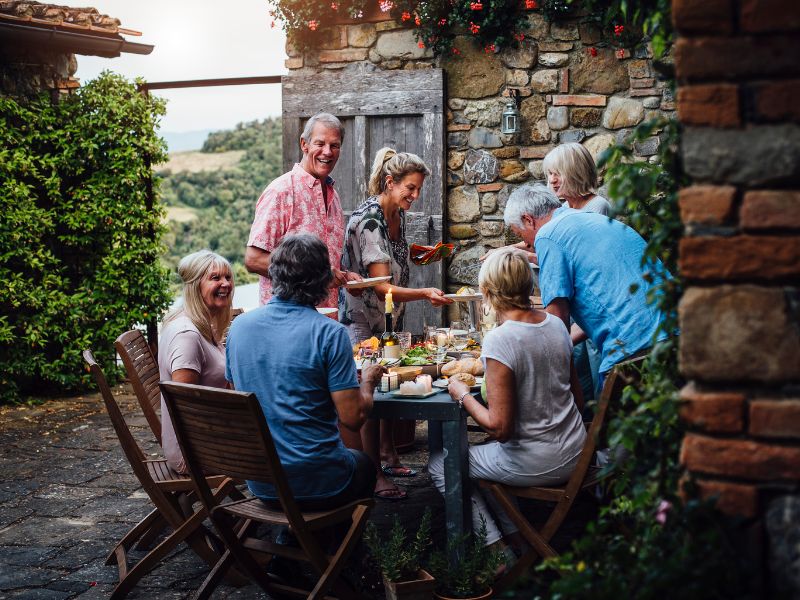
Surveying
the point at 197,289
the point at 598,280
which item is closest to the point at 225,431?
the point at 197,289

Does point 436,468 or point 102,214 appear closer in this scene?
point 436,468

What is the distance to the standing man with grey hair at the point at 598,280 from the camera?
3604mm

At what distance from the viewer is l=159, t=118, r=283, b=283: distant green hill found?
43.1 feet

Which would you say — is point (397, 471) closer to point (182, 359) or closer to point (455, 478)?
point (455, 478)

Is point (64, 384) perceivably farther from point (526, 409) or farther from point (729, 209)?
point (729, 209)

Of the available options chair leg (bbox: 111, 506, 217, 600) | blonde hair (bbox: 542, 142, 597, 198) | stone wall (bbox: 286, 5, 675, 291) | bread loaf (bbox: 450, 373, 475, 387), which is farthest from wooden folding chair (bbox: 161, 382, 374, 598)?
stone wall (bbox: 286, 5, 675, 291)

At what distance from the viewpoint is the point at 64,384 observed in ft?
24.3

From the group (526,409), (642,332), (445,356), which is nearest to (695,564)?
(526,409)

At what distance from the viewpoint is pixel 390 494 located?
4684 millimetres

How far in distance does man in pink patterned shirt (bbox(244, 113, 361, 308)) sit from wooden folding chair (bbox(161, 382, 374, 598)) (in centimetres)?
163

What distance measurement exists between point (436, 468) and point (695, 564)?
2118 millimetres

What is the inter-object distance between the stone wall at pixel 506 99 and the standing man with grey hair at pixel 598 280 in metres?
3.35

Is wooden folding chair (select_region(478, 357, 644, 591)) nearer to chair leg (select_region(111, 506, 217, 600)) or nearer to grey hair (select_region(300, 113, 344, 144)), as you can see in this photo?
chair leg (select_region(111, 506, 217, 600))

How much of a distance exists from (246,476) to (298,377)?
0.37m
